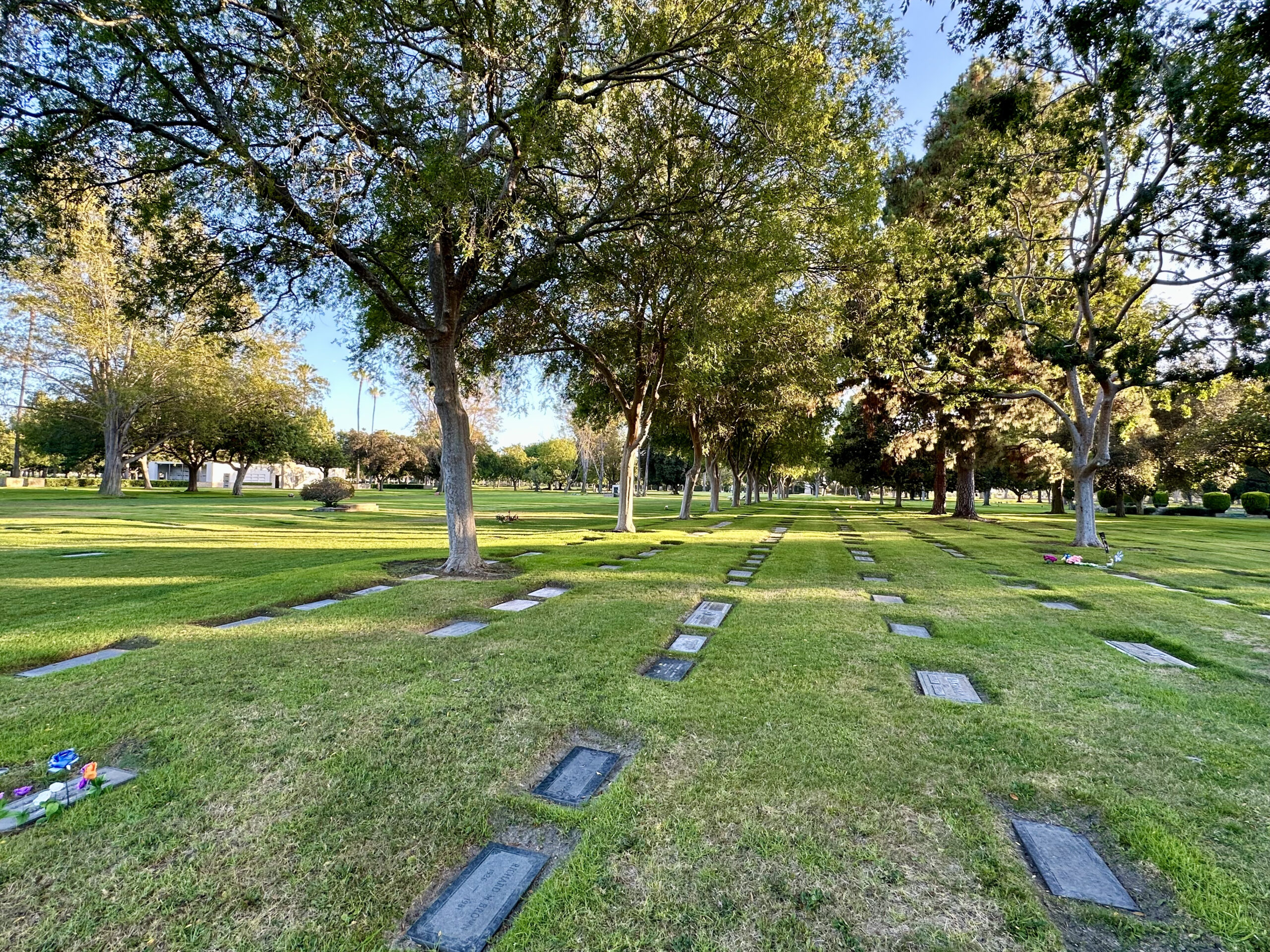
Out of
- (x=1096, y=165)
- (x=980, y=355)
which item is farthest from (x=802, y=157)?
(x=980, y=355)

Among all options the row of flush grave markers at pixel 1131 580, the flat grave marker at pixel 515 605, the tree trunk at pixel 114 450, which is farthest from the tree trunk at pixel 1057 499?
the tree trunk at pixel 114 450

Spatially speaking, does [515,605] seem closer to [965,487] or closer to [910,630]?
[910,630]

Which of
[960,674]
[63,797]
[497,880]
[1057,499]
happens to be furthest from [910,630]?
[1057,499]

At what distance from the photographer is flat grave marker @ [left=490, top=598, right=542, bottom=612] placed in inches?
221

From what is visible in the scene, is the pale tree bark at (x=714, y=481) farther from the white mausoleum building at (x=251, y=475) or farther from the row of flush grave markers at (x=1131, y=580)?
the white mausoleum building at (x=251, y=475)

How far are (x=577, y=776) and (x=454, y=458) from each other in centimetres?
613

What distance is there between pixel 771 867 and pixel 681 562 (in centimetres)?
713

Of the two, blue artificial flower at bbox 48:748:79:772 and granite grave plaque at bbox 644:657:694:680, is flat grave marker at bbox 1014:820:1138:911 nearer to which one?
granite grave plaque at bbox 644:657:694:680

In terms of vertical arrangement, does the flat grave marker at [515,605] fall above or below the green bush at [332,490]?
below

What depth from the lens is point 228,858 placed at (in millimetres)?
1879

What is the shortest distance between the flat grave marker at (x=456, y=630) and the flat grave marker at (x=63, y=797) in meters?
2.20

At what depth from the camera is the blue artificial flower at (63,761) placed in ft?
7.32

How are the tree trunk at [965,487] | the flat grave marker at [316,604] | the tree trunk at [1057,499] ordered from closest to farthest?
the flat grave marker at [316,604] → the tree trunk at [965,487] → the tree trunk at [1057,499]

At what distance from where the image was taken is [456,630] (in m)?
4.88
